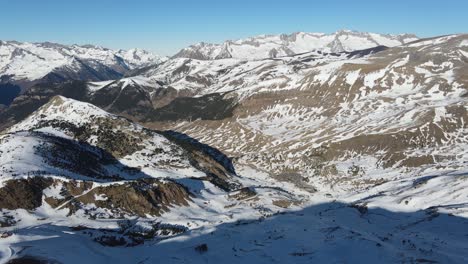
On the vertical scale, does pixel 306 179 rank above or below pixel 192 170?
below

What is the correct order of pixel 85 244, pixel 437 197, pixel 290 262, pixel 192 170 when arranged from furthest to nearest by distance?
1. pixel 192 170
2. pixel 437 197
3. pixel 85 244
4. pixel 290 262

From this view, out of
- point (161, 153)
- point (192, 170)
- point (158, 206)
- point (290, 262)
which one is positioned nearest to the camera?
point (290, 262)

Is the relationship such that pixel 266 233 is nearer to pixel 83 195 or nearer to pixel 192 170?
pixel 83 195

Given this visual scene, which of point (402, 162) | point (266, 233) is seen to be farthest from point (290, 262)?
point (402, 162)

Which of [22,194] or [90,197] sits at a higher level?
[22,194]

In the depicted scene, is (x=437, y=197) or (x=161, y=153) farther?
(x=161, y=153)

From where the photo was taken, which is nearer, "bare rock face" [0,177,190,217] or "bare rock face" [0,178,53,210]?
"bare rock face" [0,178,53,210]


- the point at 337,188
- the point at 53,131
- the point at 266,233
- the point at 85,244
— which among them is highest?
the point at 53,131

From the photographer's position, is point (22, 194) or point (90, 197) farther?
point (90, 197)

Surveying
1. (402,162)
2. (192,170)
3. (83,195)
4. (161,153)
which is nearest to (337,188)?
(402,162)

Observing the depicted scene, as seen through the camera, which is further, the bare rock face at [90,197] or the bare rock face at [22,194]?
the bare rock face at [90,197]
